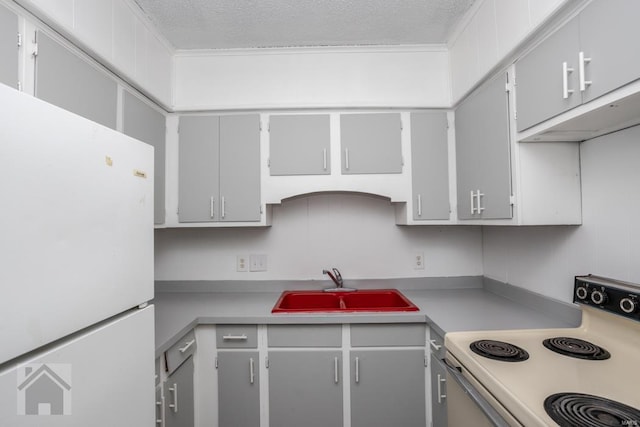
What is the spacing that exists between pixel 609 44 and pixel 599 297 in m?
0.91

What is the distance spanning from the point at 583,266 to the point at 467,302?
25.1 inches

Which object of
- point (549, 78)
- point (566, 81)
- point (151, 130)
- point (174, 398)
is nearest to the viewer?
point (566, 81)

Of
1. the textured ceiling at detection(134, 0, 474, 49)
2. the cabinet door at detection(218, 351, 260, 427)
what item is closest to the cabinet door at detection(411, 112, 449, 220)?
the textured ceiling at detection(134, 0, 474, 49)

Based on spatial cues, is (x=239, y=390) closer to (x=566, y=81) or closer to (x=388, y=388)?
(x=388, y=388)

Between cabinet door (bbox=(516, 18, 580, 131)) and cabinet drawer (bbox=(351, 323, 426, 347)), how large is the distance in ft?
3.80

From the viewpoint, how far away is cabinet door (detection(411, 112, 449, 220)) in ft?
6.24

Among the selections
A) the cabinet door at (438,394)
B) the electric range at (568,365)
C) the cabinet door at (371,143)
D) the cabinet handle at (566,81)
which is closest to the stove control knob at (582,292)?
the electric range at (568,365)

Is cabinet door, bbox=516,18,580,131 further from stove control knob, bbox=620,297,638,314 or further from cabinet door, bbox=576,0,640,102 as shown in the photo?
stove control knob, bbox=620,297,638,314

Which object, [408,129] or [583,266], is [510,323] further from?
[408,129]

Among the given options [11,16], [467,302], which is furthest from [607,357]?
[11,16]

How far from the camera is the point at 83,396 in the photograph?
64cm

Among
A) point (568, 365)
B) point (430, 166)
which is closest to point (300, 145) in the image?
point (430, 166)

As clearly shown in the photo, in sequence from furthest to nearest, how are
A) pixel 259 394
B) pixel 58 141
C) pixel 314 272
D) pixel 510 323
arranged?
1. pixel 314 272
2. pixel 259 394
3. pixel 510 323
4. pixel 58 141

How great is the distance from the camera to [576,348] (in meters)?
1.05
